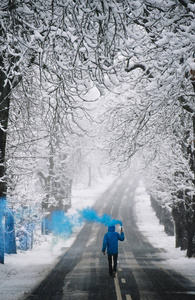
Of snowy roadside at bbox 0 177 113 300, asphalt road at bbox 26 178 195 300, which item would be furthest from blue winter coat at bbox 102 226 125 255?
snowy roadside at bbox 0 177 113 300

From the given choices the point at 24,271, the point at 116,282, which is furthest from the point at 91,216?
the point at 116,282

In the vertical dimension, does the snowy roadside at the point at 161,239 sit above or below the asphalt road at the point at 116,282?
below

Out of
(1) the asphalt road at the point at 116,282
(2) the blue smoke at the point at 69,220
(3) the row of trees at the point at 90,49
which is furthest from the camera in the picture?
(2) the blue smoke at the point at 69,220

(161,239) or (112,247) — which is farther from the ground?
(112,247)

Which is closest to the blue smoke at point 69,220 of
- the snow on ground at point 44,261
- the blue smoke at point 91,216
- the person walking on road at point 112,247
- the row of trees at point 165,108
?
the blue smoke at point 91,216

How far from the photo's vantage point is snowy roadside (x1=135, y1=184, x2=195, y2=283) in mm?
12465

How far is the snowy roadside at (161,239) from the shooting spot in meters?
12.5

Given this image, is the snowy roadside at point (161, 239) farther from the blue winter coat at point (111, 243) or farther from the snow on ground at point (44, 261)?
the blue winter coat at point (111, 243)

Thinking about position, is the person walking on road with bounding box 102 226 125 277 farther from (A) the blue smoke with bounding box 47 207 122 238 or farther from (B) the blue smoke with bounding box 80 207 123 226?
(B) the blue smoke with bounding box 80 207 123 226

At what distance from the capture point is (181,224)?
18.2 metres

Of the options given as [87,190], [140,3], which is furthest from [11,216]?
[87,190]

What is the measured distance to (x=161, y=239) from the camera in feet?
78.2

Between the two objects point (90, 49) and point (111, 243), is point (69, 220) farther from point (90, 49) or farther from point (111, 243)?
point (90, 49)

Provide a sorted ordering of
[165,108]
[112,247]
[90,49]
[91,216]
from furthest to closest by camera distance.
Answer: [91,216], [112,247], [165,108], [90,49]
